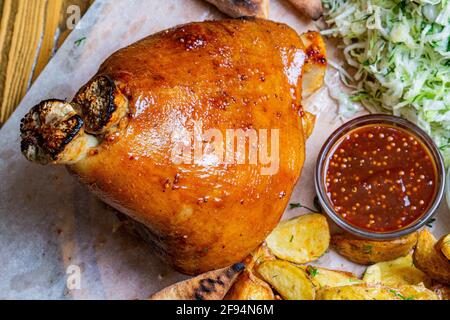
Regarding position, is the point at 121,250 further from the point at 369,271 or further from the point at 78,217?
the point at 369,271

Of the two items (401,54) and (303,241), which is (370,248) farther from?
(401,54)

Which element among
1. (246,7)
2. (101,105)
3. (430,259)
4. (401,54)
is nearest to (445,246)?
(430,259)

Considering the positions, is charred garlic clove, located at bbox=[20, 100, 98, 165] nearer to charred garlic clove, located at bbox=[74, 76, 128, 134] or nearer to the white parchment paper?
charred garlic clove, located at bbox=[74, 76, 128, 134]

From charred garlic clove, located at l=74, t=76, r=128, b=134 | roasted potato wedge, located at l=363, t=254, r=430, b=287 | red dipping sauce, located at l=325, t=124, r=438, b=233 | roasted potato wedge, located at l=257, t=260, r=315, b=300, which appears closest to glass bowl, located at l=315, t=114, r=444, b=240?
red dipping sauce, located at l=325, t=124, r=438, b=233

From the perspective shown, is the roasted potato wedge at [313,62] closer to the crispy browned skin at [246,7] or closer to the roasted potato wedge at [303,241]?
the crispy browned skin at [246,7]

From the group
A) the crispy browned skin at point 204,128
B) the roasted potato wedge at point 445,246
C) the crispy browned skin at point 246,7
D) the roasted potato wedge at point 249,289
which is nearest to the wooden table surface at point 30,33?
the crispy browned skin at point 246,7
